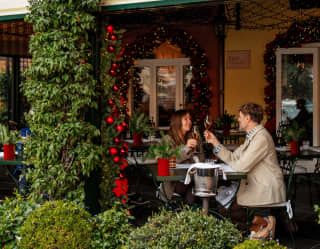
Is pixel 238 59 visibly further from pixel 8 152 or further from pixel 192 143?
pixel 8 152

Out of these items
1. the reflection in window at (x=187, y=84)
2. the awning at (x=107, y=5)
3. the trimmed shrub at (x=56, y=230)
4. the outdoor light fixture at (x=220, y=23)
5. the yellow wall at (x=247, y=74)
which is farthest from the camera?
the reflection in window at (x=187, y=84)

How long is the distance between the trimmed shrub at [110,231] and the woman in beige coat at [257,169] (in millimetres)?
1210

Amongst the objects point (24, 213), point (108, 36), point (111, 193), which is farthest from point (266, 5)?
point (24, 213)

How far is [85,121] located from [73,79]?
1.40 feet

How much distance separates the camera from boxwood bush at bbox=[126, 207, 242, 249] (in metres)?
2.91

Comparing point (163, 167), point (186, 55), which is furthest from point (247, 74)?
point (163, 167)

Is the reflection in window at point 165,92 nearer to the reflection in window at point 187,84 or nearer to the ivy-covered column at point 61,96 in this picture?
the reflection in window at point 187,84

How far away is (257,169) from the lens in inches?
174

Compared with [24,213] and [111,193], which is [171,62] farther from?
[24,213]

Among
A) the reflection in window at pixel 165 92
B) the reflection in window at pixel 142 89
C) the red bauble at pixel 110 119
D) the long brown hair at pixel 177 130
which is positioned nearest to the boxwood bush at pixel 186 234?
the red bauble at pixel 110 119

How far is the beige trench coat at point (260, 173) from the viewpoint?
4.35 m

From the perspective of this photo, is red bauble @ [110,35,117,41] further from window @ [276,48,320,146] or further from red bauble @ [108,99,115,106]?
window @ [276,48,320,146]

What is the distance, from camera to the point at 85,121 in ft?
14.8

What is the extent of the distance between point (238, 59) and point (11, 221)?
7429 millimetres
